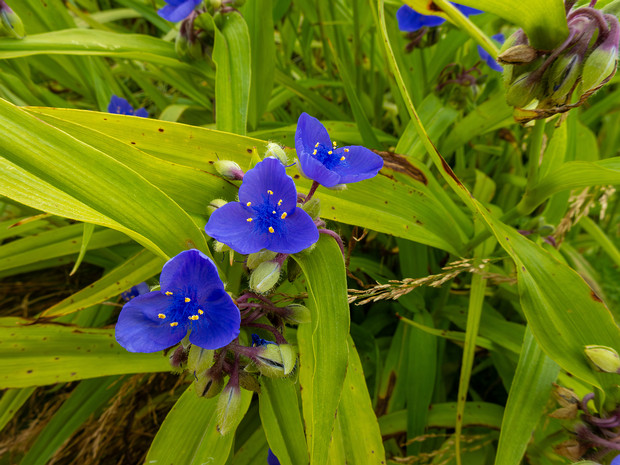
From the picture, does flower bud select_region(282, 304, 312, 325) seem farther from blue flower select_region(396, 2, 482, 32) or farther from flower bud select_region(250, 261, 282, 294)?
blue flower select_region(396, 2, 482, 32)

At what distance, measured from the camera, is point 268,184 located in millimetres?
524

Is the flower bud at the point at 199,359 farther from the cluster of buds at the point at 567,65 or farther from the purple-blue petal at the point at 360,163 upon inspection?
the cluster of buds at the point at 567,65

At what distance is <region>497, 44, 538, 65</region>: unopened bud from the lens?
56 centimetres

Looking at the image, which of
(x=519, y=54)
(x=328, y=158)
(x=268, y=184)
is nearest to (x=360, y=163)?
(x=328, y=158)

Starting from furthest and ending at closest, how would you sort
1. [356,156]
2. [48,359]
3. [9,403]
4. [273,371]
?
1. [9,403]
2. [48,359]
3. [356,156]
4. [273,371]

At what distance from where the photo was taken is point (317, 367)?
0.50 metres

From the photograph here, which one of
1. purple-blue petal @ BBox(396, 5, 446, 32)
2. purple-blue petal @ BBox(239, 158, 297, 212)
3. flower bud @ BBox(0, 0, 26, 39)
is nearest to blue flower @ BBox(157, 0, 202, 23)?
flower bud @ BBox(0, 0, 26, 39)

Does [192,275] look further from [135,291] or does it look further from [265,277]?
[135,291]

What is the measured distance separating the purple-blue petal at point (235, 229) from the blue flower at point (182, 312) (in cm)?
4

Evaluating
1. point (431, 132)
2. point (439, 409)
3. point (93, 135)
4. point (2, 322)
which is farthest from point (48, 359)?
point (431, 132)

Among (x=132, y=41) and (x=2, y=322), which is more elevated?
(x=132, y=41)

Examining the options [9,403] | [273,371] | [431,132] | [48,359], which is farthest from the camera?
[431,132]

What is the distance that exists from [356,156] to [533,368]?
52cm

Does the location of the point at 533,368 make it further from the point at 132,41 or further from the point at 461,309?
the point at 132,41
